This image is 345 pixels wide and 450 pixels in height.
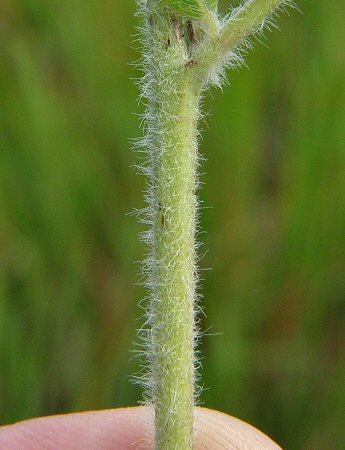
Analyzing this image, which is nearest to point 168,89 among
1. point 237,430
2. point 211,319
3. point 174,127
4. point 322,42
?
point 174,127

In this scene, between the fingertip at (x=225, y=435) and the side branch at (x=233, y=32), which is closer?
the side branch at (x=233, y=32)

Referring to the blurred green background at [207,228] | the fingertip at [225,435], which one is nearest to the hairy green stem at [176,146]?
the fingertip at [225,435]

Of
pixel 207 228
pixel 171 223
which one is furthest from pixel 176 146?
pixel 207 228

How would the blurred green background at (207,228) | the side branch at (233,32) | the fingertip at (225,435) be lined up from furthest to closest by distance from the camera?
the blurred green background at (207,228)
the fingertip at (225,435)
the side branch at (233,32)

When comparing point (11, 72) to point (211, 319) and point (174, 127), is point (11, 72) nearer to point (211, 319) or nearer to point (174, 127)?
point (211, 319)

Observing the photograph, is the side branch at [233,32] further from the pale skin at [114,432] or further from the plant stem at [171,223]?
the pale skin at [114,432]

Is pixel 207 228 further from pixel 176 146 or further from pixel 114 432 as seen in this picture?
pixel 176 146
